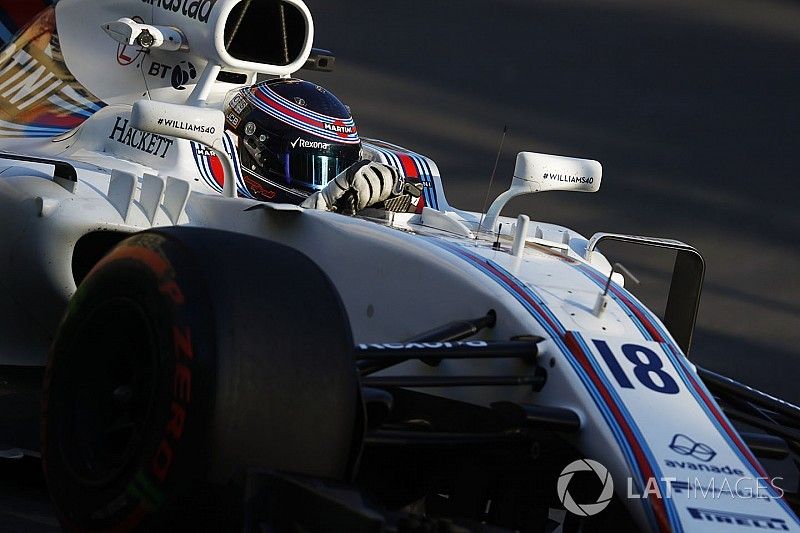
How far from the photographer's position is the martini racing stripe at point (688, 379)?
3768 millimetres

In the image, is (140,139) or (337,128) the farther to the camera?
(140,139)

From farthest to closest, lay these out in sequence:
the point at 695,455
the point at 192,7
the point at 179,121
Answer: the point at 192,7 → the point at 179,121 → the point at 695,455

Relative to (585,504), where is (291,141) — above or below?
above

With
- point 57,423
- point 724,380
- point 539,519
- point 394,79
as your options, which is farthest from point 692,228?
point 57,423

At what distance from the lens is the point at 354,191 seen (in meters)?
5.20

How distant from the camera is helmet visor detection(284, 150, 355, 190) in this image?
5.82 metres

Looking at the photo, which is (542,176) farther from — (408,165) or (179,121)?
(179,121)

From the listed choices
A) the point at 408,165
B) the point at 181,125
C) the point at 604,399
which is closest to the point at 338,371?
the point at 604,399

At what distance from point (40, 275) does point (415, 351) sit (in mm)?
2038

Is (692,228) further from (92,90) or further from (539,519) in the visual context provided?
(539,519)

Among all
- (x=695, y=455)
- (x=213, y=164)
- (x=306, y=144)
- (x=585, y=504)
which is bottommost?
(x=585, y=504)

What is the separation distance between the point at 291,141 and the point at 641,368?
2.30 m

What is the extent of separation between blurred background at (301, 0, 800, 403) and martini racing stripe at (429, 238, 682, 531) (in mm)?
4018

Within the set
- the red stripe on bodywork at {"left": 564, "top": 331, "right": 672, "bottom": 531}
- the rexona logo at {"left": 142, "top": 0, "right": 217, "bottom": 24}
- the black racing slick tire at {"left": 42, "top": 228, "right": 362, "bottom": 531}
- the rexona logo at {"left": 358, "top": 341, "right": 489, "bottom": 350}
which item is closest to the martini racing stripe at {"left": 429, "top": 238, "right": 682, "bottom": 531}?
the red stripe on bodywork at {"left": 564, "top": 331, "right": 672, "bottom": 531}
